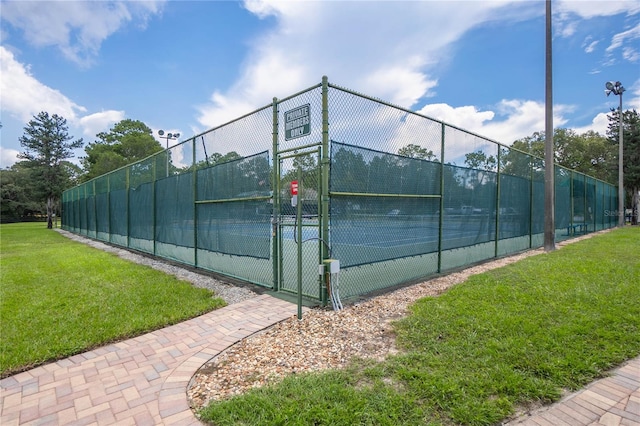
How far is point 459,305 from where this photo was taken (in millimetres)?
3637

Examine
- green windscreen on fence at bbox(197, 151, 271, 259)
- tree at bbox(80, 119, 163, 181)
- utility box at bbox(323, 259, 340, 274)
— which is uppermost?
tree at bbox(80, 119, 163, 181)

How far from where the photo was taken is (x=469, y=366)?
7.56 ft

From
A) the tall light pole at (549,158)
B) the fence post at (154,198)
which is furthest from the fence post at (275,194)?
the tall light pole at (549,158)

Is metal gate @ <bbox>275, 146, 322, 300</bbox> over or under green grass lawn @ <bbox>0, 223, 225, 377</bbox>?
over

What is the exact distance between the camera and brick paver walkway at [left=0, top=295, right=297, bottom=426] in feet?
6.28

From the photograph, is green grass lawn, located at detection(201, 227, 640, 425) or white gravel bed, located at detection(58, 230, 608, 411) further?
white gravel bed, located at detection(58, 230, 608, 411)

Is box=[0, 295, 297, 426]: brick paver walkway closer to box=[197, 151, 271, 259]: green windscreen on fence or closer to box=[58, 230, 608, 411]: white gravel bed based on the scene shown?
box=[58, 230, 608, 411]: white gravel bed

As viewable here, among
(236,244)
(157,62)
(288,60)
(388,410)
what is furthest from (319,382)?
(157,62)

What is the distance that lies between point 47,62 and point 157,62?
14.1 ft

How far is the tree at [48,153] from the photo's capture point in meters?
23.7

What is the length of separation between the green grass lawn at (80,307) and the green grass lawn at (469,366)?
1.85m

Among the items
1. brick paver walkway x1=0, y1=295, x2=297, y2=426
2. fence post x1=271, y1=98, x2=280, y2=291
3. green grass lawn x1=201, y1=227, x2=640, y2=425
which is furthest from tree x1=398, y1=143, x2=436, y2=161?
brick paver walkway x1=0, y1=295, x2=297, y2=426

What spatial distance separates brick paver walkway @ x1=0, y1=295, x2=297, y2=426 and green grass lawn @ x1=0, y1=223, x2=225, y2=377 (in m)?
0.23

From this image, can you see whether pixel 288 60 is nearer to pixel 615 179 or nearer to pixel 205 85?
pixel 205 85
